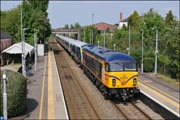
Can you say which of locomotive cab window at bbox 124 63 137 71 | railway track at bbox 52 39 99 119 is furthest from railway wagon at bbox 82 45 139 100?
railway track at bbox 52 39 99 119

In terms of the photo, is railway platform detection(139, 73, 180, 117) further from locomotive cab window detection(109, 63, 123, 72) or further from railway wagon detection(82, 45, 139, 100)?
locomotive cab window detection(109, 63, 123, 72)

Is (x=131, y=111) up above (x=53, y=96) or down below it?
below

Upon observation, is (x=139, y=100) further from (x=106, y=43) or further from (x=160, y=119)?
(x=106, y=43)

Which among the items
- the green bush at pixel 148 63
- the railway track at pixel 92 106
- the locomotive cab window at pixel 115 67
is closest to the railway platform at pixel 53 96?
the railway track at pixel 92 106

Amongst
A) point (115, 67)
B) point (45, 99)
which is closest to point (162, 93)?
point (115, 67)

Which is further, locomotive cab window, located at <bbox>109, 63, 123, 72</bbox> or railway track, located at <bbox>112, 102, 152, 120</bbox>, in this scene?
locomotive cab window, located at <bbox>109, 63, 123, 72</bbox>

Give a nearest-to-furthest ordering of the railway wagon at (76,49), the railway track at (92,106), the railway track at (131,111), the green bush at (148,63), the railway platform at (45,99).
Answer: the railway platform at (45,99)
the railway track at (131,111)
the railway track at (92,106)
the green bush at (148,63)
the railway wagon at (76,49)

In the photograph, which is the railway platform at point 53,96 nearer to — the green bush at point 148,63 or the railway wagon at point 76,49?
the railway wagon at point 76,49

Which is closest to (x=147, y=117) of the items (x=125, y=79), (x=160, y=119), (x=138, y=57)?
(x=160, y=119)

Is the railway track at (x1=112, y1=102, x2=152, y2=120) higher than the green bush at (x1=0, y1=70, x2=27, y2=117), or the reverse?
the green bush at (x1=0, y1=70, x2=27, y2=117)

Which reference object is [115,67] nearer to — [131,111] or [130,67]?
[130,67]

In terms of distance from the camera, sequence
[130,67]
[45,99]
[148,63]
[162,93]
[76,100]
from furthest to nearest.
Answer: [148,63]
[162,93]
[76,100]
[45,99]
[130,67]

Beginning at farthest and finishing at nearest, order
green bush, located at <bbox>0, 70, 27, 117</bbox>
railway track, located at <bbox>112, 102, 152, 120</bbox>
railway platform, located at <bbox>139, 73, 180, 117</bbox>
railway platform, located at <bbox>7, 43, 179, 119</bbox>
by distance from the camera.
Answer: railway platform, located at <bbox>139, 73, 180, 117</bbox>, railway platform, located at <bbox>7, 43, 179, 119</bbox>, railway track, located at <bbox>112, 102, 152, 120</bbox>, green bush, located at <bbox>0, 70, 27, 117</bbox>

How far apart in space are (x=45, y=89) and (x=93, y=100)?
5.14 m
